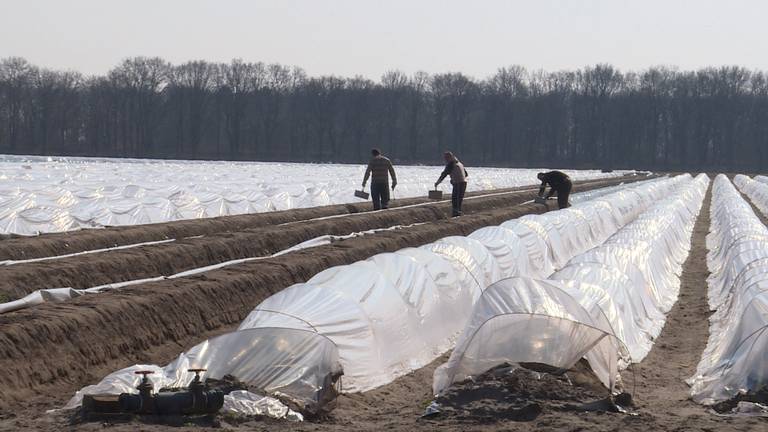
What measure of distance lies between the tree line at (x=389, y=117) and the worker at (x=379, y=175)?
76068mm

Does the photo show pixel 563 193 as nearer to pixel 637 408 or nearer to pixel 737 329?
pixel 737 329

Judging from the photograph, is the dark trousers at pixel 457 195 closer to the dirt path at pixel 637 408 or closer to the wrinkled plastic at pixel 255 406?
the dirt path at pixel 637 408

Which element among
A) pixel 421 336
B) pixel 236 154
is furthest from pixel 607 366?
pixel 236 154

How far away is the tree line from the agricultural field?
3283 inches

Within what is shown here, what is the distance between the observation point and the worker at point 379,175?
22.4m

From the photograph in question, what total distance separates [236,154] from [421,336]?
91.6m

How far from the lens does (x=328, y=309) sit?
922 centimetres

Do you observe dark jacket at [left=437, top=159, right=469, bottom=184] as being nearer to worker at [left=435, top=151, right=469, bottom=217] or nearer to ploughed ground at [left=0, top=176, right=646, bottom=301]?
worker at [left=435, top=151, right=469, bottom=217]

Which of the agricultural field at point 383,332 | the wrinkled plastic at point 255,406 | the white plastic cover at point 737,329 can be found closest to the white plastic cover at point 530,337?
the agricultural field at point 383,332

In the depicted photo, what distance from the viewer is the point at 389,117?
113 m

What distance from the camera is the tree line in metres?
102

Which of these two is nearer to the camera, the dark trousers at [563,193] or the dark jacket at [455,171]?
the dark jacket at [455,171]

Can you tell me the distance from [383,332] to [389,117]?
104 m

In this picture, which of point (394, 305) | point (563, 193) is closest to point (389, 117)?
point (563, 193)
